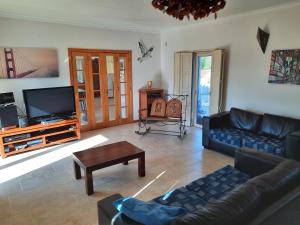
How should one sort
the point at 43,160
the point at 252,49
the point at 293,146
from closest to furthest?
1. the point at 293,146
2. the point at 43,160
3. the point at 252,49

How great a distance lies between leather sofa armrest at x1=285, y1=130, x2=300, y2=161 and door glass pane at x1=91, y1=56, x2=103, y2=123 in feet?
13.3

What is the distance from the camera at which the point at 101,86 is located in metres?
5.50

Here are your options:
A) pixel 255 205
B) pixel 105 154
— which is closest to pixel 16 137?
pixel 105 154

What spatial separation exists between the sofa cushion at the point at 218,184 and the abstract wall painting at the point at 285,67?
2.29 meters

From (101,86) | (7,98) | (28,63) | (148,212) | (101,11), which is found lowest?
(148,212)

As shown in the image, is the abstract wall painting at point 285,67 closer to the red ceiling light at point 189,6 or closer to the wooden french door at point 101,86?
the red ceiling light at point 189,6

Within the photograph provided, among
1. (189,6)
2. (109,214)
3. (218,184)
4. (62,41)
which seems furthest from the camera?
(62,41)

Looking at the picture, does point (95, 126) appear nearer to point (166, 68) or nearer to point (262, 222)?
point (166, 68)

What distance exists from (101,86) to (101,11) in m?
1.82

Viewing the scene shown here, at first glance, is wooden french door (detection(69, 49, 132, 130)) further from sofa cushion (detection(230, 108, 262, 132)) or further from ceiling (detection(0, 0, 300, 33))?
sofa cushion (detection(230, 108, 262, 132))

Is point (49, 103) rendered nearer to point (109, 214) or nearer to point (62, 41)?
point (62, 41)

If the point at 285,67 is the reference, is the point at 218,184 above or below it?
below

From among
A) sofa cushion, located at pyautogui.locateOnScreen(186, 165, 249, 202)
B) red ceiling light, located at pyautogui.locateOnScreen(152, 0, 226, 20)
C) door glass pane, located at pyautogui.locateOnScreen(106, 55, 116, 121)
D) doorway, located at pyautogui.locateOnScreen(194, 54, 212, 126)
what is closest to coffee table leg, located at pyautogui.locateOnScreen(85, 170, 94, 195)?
sofa cushion, located at pyautogui.locateOnScreen(186, 165, 249, 202)

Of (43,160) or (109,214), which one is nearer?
(109,214)
